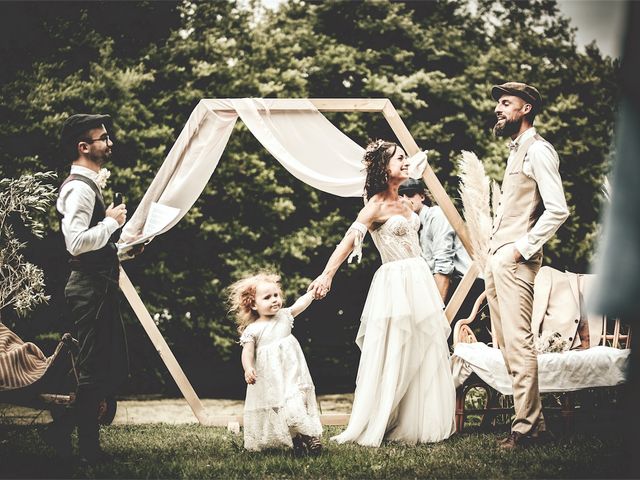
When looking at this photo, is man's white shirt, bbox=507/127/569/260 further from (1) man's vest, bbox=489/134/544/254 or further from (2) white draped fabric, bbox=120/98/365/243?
(2) white draped fabric, bbox=120/98/365/243

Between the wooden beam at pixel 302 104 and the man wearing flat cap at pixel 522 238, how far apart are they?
57.8 inches

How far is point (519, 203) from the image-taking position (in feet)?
15.7

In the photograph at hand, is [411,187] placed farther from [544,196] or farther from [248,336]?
[248,336]

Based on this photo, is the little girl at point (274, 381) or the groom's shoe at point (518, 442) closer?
the little girl at point (274, 381)

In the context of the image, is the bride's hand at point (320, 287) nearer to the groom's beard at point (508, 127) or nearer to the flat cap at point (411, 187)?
the groom's beard at point (508, 127)

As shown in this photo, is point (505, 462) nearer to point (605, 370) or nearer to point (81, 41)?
point (605, 370)

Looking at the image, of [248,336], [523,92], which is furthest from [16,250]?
[523,92]

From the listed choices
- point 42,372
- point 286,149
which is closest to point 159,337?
point 42,372

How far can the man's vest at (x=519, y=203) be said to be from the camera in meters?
4.75

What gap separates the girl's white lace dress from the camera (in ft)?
14.6

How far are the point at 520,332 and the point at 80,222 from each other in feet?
8.71

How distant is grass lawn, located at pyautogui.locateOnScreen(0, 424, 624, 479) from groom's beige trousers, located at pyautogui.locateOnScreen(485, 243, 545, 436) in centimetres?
23

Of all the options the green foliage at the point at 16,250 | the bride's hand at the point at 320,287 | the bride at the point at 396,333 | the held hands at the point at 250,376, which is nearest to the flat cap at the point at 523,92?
the bride at the point at 396,333

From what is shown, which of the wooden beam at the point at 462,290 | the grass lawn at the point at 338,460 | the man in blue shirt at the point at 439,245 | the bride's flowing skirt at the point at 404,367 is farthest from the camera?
the man in blue shirt at the point at 439,245
